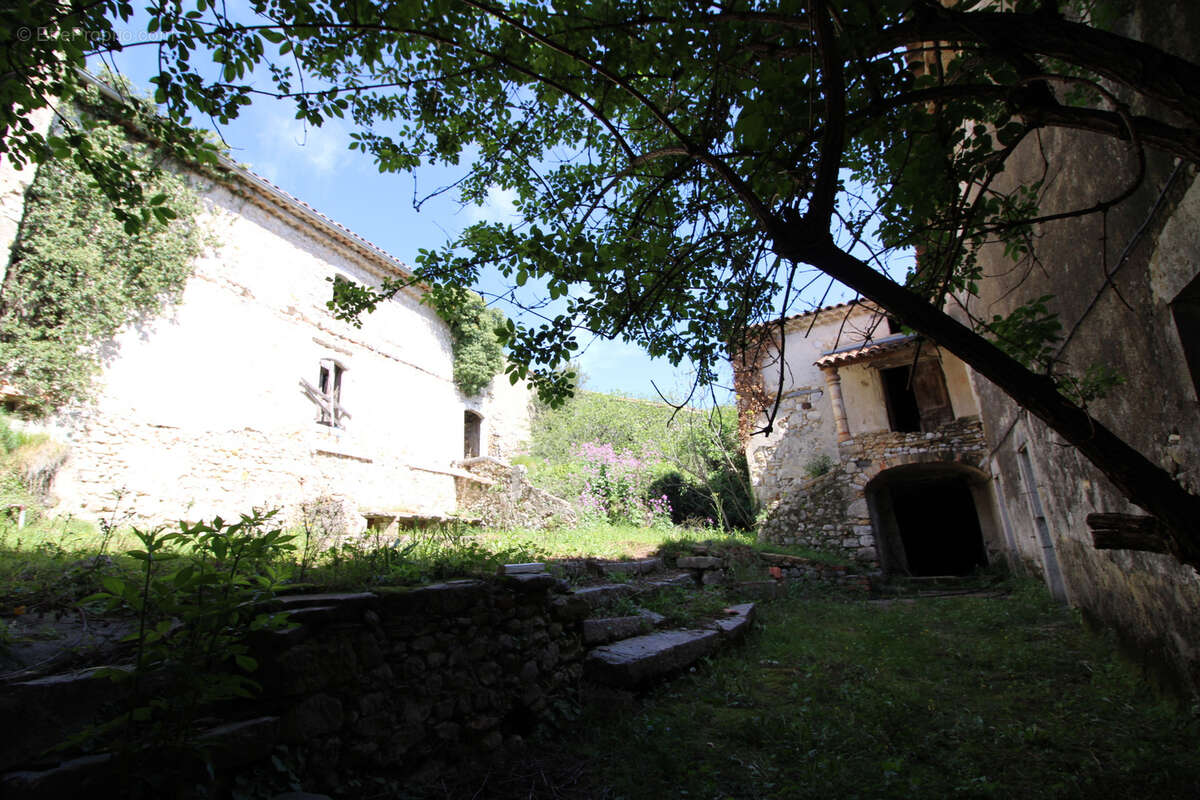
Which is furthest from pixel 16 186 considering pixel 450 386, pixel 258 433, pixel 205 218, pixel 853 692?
pixel 853 692

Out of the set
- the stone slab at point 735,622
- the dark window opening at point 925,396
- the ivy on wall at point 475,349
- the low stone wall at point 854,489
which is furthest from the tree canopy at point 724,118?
the ivy on wall at point 475,349

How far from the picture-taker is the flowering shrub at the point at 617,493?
474 inches

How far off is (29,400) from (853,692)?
9747mm

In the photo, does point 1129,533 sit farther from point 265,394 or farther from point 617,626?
point 265,394

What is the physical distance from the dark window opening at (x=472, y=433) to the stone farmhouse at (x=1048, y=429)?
7558 mm

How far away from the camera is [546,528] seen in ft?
36.2

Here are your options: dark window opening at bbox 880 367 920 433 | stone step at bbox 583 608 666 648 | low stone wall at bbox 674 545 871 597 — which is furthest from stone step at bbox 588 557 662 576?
dark window opening at bbox 880 367 920 433

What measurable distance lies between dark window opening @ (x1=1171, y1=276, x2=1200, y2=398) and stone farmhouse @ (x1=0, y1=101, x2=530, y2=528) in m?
8.42

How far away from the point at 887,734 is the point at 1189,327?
261 centimetres

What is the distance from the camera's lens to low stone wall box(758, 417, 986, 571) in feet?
37.2

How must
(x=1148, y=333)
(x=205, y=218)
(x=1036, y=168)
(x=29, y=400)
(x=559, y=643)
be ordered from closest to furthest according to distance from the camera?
(x=1148, y=333), (x=559, y=643), (x=1036, y=168), (x=29, y=400), (x=205, y=218)

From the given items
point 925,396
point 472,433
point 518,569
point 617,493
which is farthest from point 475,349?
point 518,569

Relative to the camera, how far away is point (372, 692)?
2674 mm

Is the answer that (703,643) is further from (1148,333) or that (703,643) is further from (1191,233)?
(1191,233)
